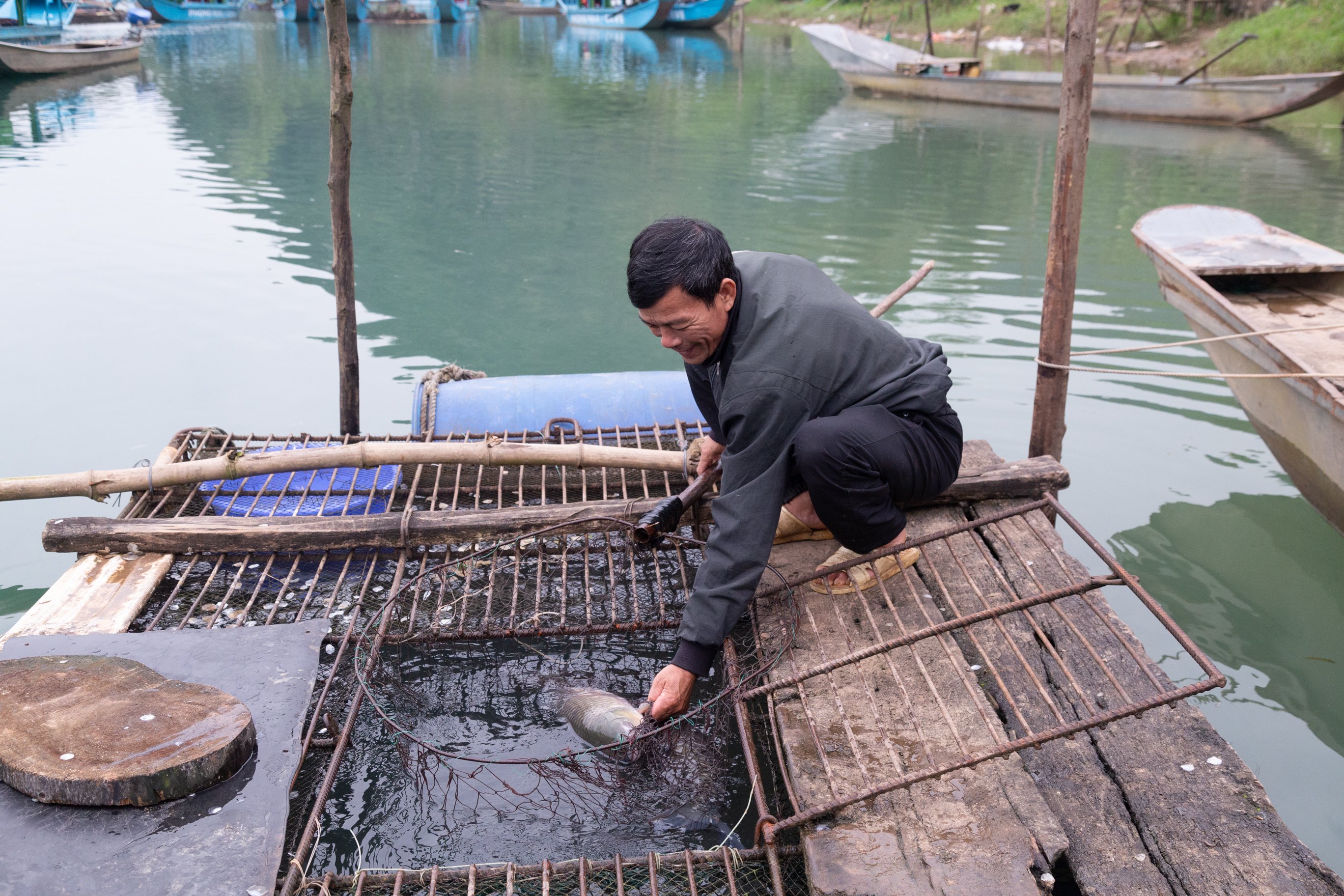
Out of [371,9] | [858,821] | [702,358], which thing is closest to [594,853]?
[858,821]

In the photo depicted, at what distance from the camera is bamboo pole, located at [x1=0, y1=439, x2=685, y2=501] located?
3352 millimetres

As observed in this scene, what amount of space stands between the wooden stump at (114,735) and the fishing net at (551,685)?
331 mm

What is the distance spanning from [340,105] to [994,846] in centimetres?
363

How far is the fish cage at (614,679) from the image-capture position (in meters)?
2.11

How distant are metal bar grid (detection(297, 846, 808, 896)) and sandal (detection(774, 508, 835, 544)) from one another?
1.13 metres

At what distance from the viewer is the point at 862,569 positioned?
279cm

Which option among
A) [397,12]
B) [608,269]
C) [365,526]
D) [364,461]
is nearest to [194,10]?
[397,12]

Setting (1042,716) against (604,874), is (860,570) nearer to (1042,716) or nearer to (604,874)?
(1042,716)

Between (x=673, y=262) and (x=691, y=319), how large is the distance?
144 mm

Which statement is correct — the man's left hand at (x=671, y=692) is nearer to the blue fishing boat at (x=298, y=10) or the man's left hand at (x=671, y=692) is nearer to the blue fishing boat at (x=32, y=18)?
the blue fishing boat at (x=32, y=18)

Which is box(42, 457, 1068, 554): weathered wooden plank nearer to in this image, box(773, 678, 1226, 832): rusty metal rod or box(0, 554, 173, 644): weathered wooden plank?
box(0, 554, 173, 644): weathered wooden plank

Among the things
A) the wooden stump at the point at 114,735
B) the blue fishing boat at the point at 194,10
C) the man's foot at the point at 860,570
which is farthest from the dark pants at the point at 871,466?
the blue fishing boat at the point at 194,10

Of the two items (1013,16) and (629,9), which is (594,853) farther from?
(629,9)

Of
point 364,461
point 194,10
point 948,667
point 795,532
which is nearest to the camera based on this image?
point 948,667
